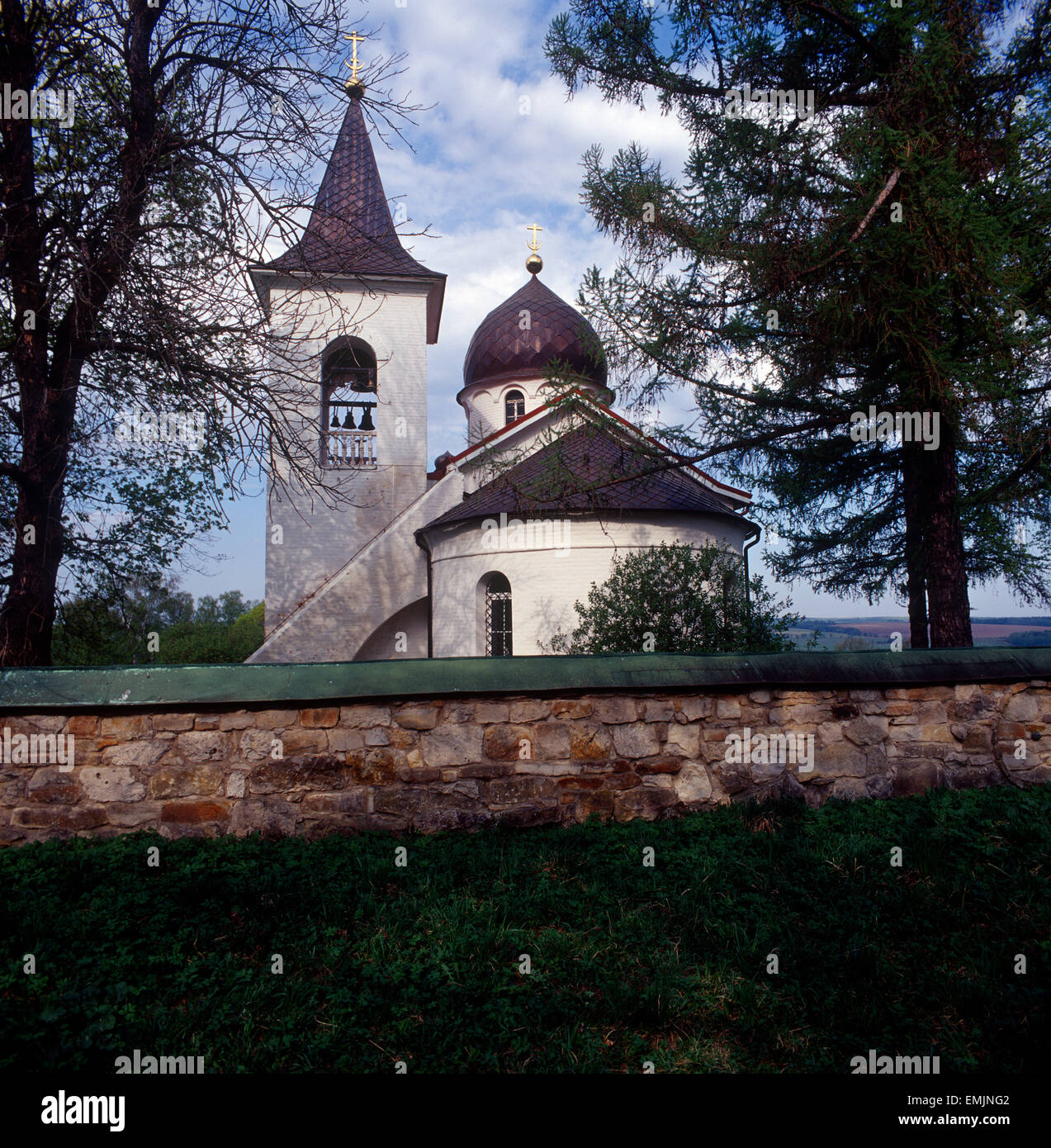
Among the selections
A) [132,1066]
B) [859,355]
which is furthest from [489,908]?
[859,355]

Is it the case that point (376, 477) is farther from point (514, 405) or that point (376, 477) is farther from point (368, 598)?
point (514, 405)

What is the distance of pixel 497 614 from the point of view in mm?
14219

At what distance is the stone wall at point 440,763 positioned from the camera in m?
4.69

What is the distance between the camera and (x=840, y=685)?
5.42 metres

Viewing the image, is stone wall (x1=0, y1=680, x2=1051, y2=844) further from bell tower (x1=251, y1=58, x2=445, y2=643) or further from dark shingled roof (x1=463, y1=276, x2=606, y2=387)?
dark shingled roof (x1=463, y1=276, x2=606, y2=387)

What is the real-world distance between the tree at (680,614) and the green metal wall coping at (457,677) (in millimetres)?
4232

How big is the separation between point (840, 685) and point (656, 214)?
5.55 metres

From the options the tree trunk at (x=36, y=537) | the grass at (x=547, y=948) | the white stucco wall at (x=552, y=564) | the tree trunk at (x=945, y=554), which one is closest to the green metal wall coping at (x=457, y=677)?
the grass at (x=547, y=948)

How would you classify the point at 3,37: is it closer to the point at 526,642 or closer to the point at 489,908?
the point at 489,908

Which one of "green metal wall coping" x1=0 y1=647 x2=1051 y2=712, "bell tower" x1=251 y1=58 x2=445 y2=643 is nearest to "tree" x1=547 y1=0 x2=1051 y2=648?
"green metal wall coping" x1=0 y1=647 x2=1051 y2=712

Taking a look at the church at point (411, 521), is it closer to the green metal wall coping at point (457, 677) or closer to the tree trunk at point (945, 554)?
the tree trunk at point (945, 554)

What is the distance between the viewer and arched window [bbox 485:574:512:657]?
553 inches

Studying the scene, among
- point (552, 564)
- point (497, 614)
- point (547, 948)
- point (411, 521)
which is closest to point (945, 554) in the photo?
point (552, 564)

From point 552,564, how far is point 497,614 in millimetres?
1657
